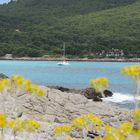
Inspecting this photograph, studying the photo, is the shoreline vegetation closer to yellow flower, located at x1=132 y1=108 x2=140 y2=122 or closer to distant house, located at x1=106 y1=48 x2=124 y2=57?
yellow flower, located at x1=132 y1=108 x2=140 y2=122

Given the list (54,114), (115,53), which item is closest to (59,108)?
(54,114)

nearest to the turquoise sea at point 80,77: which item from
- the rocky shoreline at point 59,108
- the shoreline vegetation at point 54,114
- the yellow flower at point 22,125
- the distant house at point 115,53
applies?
the shoreline vegetation at point 54,114

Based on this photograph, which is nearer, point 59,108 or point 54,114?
point 54,114

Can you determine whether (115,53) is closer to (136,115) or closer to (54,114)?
(54,114)

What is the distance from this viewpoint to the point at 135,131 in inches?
157

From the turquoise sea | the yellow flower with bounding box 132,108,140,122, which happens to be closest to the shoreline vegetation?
the yellow flower with bounding box 132,108,140,122

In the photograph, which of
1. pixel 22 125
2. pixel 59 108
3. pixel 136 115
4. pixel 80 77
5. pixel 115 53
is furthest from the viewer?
pixel 115 53

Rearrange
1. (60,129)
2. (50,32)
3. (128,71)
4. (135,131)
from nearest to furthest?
1. (135,131)
2. (128,71)
3. (60,129)
4. (50,32)

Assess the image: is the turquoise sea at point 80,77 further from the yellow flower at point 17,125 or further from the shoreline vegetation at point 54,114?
the yellow flower at point 17,125

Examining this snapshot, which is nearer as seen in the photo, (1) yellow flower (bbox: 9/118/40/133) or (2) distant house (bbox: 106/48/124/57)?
(1) yellow flower (bbox: 9/118/40/133)

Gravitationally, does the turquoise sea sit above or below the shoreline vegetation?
below

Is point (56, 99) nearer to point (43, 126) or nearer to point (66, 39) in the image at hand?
point (43, 126)

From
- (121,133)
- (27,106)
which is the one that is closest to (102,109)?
(27,106)

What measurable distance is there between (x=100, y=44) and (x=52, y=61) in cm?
1830
